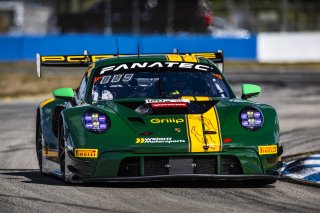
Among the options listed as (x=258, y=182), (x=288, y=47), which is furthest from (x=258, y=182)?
(x=288, y=47)

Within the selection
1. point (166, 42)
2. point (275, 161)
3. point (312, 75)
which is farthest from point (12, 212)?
point (166, 42)

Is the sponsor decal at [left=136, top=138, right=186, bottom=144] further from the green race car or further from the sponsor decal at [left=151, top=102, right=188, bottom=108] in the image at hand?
the sponsor decal at [left=151, top=102, right=188, bottom=108]

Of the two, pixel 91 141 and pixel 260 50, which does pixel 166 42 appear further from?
pixel 91 141

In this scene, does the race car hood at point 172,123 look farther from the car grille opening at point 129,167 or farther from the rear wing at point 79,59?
the rear wing at point 79,59

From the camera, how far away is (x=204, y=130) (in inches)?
319

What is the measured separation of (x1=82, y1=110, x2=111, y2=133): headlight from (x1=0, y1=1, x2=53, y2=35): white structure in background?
38.7 metres

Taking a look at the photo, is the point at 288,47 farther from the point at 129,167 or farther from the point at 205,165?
the point at 129,167

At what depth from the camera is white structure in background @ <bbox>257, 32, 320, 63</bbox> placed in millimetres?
38781

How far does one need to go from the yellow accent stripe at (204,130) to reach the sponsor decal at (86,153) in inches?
31.7

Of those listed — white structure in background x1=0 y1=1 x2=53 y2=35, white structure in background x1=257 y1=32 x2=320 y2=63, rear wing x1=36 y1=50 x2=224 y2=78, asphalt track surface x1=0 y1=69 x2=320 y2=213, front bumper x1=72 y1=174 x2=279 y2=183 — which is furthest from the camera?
white structure in background x1=0 y1=1 x2=53 y2=35

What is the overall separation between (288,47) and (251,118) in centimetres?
3148

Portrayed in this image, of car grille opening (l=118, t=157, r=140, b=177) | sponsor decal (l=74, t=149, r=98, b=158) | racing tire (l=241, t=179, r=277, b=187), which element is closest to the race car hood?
car grille opening (l=118, t=157, r=140, b=177)

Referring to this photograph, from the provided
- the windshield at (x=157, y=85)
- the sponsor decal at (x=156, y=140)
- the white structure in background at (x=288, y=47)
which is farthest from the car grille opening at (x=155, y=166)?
the white structure in background at (x=288, y=47)

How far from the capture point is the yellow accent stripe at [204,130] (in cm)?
798
